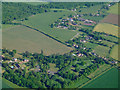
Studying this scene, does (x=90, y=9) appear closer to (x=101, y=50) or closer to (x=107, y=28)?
(x=107, y=28)

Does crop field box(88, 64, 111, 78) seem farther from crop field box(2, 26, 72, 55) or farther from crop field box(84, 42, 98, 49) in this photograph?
crop field box(2, 26, 72, 55)

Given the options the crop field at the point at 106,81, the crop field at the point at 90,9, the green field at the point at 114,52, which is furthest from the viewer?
the crop field at the point at 90,9

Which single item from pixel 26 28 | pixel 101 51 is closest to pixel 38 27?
pixel 26 28

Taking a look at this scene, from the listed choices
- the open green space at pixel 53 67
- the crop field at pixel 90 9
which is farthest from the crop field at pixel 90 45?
the crop field at pixel 90 9

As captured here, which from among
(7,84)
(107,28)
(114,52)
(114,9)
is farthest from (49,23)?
(7,84)

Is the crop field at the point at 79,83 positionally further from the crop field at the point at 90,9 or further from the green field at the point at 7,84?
the crop field at the point at 90,9

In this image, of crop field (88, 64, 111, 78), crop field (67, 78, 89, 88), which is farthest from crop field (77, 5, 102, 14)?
crop field (67, 78, 89, 88)

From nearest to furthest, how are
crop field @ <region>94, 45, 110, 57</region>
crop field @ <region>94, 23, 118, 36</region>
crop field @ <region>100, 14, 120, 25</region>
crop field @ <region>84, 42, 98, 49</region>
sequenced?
1. crop field @ <region>94, 45, 110, 57</region>
2. crop field @ <region>84, 42, 98, 49</region>
3. crop field @ <region>94, 23, 118, 36</region>
4. crop field @ <region>100, 14, 120, 25</region>
